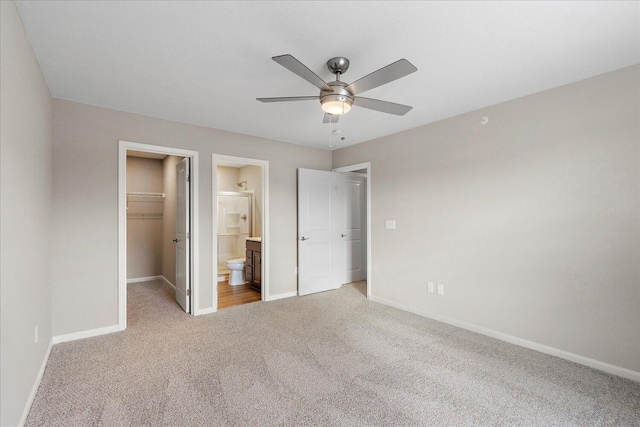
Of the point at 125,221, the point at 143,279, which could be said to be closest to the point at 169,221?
the point at 143,279

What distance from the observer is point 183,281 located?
3984 mm

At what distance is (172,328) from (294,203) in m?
2.43

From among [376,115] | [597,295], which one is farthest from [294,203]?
[597,295]

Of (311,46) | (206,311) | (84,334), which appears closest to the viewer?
(311,46)

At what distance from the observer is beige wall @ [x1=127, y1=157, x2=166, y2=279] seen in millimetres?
5645

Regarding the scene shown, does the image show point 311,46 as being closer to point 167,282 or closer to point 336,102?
point 336,102

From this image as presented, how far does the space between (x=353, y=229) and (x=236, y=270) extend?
92.1 inches

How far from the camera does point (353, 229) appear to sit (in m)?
5.51

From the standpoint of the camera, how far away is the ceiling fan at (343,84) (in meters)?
1.80

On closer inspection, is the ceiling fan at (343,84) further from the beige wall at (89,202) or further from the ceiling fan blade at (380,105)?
the beige wall at (89,202)

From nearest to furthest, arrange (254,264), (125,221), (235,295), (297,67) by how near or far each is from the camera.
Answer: (297,67) < (125,221) < (235,295) < (254,264)

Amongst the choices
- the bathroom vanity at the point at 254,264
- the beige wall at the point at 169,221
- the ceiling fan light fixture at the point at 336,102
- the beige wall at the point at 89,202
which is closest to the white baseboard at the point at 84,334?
the beige wall at the point at 89,202

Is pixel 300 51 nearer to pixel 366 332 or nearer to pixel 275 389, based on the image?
pixel 275 389

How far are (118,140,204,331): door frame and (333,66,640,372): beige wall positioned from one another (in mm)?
2791
